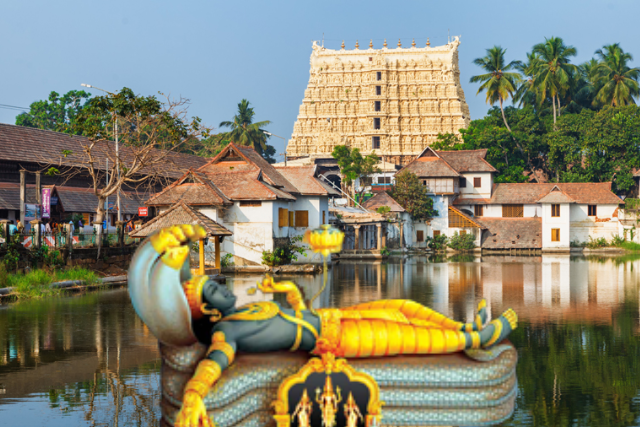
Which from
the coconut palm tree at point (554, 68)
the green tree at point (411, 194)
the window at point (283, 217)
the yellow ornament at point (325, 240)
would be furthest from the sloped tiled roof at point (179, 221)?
the coconut palm tree at point (554, 68)

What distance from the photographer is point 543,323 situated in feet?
45.9

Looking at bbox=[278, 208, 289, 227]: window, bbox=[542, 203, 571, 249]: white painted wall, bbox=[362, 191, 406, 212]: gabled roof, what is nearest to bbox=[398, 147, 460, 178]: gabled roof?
bbox=[362, 191, 406, 212]: gabled roof

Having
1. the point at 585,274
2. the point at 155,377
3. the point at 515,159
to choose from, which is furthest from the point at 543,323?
the point at 515,159

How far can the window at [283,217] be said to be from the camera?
3009 centimetres

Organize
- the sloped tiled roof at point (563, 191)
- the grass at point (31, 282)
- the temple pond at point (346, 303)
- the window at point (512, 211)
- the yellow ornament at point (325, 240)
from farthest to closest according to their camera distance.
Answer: the window at point (512, 211) < the sloped tiled roof at point (563, 191) < the grass at point (31, 282) < the temple pond at point (346, 303) < the yellow ornament at point (325, 240)

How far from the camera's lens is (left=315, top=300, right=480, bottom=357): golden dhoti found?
231 inches

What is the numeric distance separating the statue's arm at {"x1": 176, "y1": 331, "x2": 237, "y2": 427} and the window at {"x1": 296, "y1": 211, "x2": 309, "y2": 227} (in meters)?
27.6

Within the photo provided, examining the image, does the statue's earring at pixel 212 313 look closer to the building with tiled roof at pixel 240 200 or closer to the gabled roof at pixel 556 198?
the building with tiled roof at pixel 240 200

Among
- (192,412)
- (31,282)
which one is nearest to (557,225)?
(31,282)

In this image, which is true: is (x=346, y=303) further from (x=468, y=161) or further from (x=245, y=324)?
(x=468, y=161)

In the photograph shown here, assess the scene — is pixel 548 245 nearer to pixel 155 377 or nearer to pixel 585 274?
pixel 585 274

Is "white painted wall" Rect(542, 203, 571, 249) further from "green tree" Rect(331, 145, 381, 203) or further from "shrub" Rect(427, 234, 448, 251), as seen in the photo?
"green tree" Rect(331, 145, 381, 203)

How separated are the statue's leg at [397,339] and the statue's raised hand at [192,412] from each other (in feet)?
4.40

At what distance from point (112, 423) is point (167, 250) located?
3.02m
